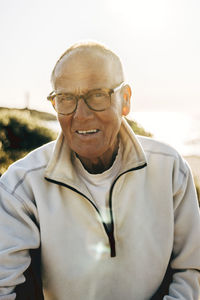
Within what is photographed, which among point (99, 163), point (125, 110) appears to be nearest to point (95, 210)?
point (99, 163)

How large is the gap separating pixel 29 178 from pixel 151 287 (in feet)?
2.93

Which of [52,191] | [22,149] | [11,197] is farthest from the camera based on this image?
[22,149]

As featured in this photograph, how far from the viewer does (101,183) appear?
6.04 feet

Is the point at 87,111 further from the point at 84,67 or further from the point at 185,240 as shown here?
the point at 185,240

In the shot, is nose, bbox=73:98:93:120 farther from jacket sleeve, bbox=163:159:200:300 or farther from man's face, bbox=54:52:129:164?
jacket sleeve, bbox=163:159:200:300

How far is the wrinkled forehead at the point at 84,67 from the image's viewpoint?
1.68 meters

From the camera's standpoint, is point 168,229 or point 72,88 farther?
point 168,229

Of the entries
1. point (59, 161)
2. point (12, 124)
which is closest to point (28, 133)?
point (12, 124)

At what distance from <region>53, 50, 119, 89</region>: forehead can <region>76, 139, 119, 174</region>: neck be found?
0.42m

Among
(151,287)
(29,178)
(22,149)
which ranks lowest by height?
(22,149)

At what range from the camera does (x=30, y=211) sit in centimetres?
170

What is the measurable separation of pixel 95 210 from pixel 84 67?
0.75 metres

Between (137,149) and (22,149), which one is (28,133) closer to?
(22,149)

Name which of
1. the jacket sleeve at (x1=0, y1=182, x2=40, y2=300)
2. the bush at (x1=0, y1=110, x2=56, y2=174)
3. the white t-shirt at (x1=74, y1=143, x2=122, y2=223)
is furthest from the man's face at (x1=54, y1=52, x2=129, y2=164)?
the bush at (x1=0, y1=110, x2=56, y2=174)
